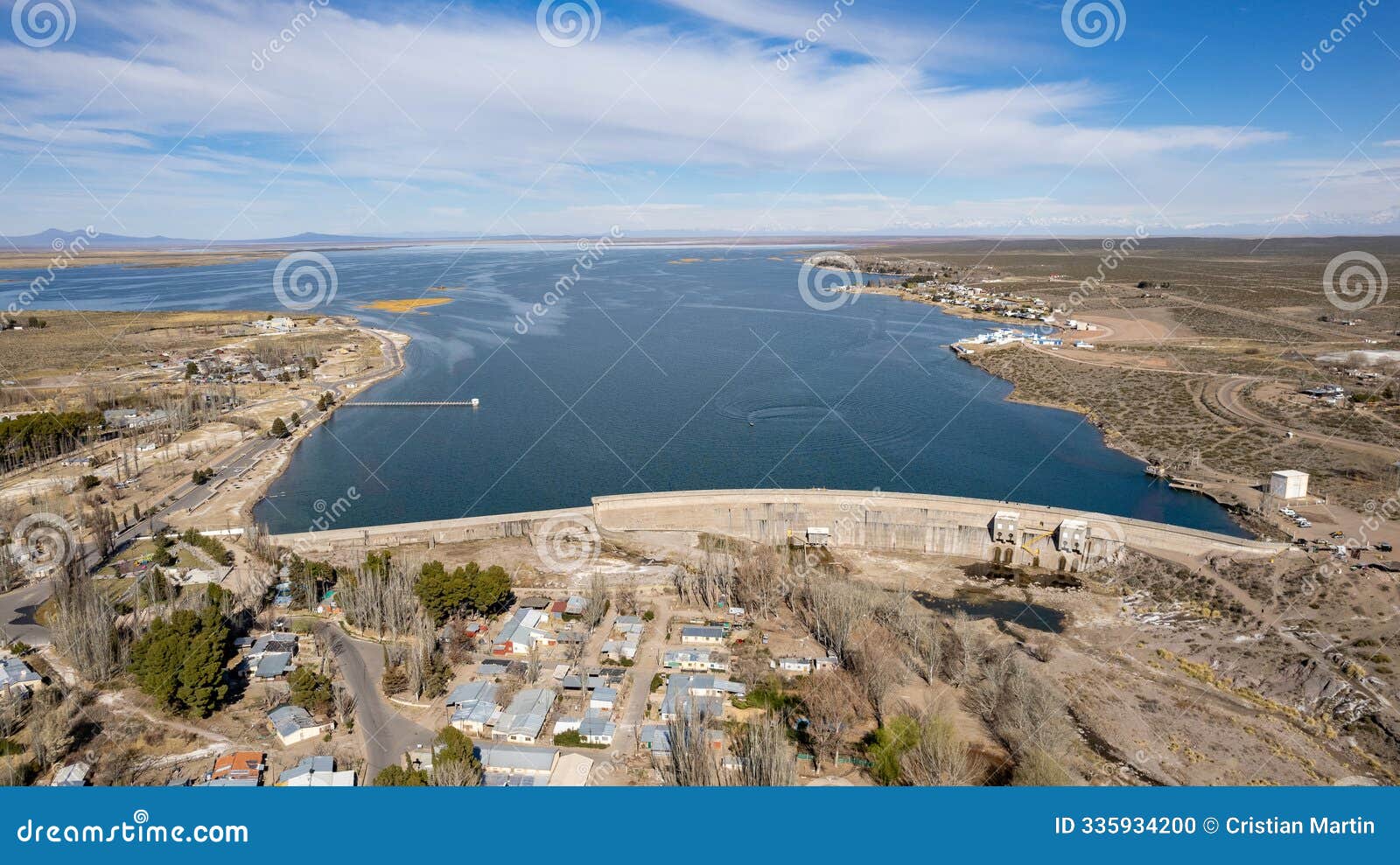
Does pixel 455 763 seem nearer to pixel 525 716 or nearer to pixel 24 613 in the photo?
pixel 525 716

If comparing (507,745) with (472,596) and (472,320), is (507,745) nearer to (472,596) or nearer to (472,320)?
(472,596)

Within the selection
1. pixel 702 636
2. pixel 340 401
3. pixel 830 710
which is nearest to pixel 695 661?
pixel 702 636

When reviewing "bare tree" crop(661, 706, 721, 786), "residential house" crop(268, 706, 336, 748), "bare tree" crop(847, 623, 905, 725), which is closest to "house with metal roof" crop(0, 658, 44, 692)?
"residential house" crop(268, 706, 336, 748)

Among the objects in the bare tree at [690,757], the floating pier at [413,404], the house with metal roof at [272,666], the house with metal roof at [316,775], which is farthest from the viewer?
the floating pier at [413,404]

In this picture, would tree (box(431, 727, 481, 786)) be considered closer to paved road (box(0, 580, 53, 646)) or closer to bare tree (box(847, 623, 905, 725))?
bare tree (box(847, 623, 905, 725))

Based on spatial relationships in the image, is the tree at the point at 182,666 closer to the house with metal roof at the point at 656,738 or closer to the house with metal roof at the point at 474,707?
the house with metal roof at the point at 474,707

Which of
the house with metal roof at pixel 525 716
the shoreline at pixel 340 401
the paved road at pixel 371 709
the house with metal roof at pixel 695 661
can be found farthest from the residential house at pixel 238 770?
the shoreline at pixel 340 401

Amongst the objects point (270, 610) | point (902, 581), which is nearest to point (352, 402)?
point (270, 610)
